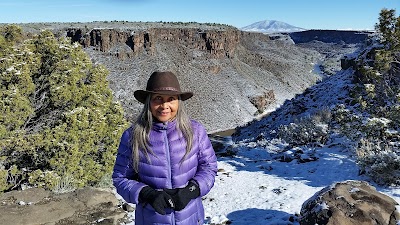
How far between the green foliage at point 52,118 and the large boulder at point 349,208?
6074 mm

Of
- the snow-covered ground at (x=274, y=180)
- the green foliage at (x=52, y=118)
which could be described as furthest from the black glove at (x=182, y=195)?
the green foliage at (x=52, y=118)

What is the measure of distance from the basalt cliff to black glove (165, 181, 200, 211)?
171 ft

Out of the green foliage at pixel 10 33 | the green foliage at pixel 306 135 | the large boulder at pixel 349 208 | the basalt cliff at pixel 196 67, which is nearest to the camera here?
the large boulder at pixel 349 208

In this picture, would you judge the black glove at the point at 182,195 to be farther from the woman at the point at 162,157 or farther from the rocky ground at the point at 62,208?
the rocky ground at the point at 62,208

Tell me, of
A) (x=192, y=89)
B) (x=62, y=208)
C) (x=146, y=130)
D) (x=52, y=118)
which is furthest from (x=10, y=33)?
(x=192, y=89)

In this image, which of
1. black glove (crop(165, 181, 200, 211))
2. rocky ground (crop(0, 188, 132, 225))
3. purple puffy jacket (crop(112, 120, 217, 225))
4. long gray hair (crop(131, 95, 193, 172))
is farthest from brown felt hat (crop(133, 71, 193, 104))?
rocky ground (crop(0, 188, 132, 225))

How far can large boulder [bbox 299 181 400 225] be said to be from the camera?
5.21m

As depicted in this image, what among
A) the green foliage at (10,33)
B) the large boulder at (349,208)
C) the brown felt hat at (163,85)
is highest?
the green foliage at (10,33)

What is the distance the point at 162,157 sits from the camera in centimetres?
316

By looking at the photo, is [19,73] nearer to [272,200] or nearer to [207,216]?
[207,216]

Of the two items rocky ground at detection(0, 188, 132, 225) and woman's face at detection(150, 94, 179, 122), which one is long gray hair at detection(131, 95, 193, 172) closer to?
woman's face at detection(150, 94, 179, 122)

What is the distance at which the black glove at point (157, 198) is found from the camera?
117 inches

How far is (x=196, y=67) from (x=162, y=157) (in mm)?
75313

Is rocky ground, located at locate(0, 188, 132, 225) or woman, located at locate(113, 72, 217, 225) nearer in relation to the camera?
woman, located at locate(113, 72, 217, 225)
